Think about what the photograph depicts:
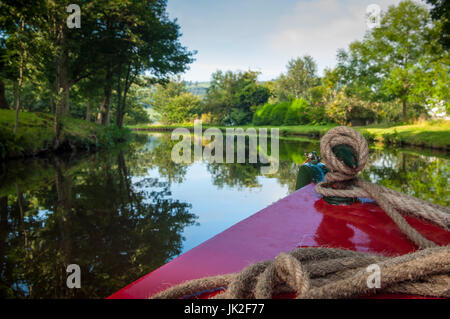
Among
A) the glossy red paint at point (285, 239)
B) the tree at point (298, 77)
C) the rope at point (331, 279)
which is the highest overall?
the tree at point (298, 77)

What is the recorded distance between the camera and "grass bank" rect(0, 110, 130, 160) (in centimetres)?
844

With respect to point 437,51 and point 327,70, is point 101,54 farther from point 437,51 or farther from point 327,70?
point 327,70

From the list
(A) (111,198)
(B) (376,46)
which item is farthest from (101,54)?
(B) (376,46)

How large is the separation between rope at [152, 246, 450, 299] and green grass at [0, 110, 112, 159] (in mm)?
9878

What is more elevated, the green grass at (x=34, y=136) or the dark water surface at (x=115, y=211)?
the green grass at (x=34, y=136)

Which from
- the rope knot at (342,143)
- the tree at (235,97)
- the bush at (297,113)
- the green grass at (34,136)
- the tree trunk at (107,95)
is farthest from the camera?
the tree at (235,97)

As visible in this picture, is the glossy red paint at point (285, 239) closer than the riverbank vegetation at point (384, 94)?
Yes

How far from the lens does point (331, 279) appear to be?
89 cm

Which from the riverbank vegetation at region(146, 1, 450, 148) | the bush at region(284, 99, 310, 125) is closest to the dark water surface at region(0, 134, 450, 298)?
the riverbank vegetation at region(146, 1, 450, 148)

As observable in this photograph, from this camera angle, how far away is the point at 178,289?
91 centimetres

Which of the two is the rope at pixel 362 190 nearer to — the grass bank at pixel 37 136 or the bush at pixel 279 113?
the grass bank at pixel 37 136

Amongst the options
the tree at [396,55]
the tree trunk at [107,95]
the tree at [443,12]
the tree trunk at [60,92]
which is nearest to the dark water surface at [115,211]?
the tree trunk at [60,92]

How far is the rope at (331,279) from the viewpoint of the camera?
0.77 metres
